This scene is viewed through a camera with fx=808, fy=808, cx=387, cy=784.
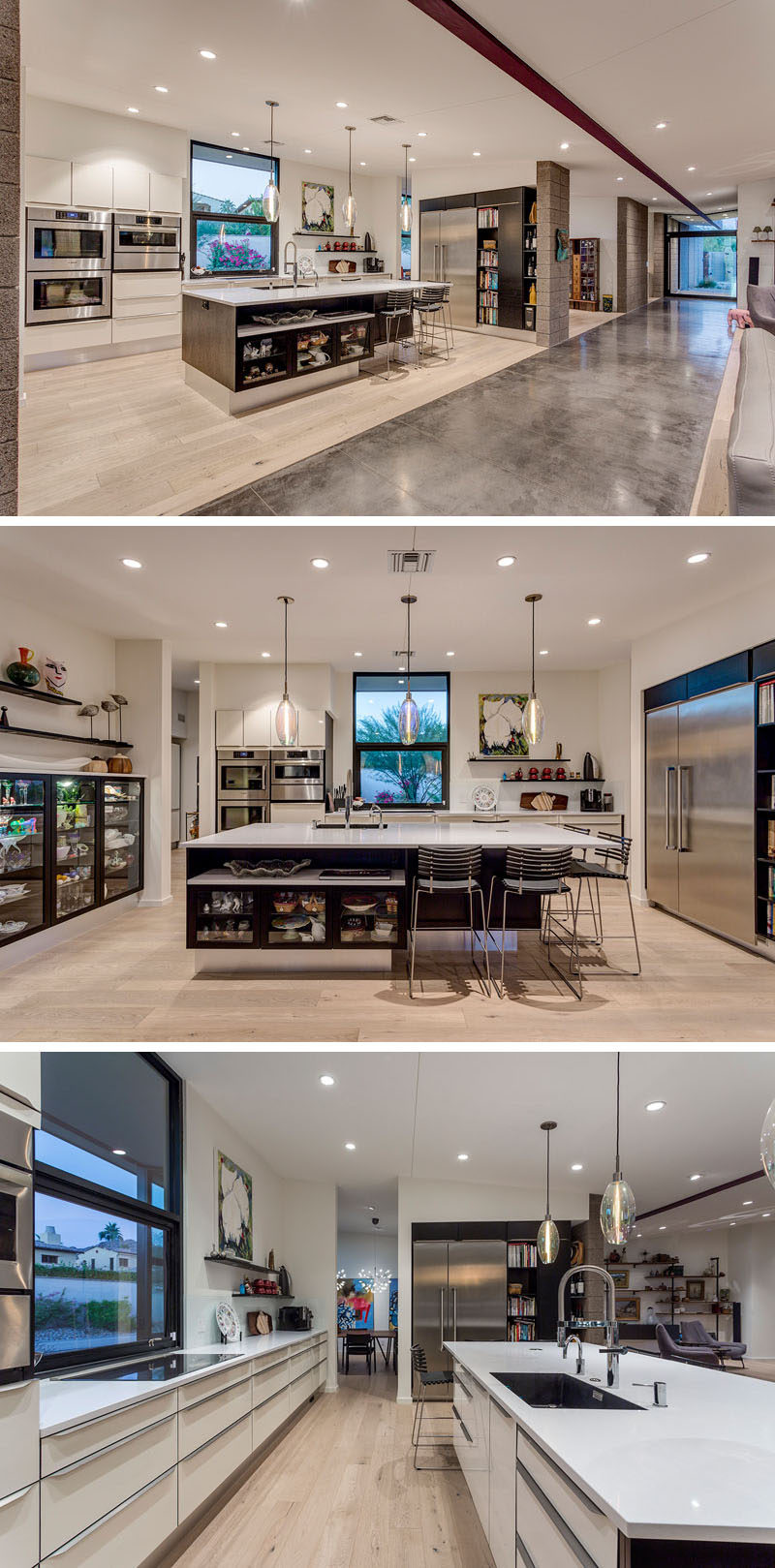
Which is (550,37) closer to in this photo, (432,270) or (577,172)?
(577,172)

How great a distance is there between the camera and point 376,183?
133 cm

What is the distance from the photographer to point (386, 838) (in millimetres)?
4395

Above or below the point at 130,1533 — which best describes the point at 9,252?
above

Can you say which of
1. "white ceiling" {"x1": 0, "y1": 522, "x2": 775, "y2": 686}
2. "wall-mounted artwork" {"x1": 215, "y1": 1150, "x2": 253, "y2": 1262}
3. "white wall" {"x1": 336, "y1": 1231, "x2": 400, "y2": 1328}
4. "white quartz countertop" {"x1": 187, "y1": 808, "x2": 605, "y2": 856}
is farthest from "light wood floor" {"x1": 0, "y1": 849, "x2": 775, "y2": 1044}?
"white wall" {"x1": 336, "y1": 1231, "x2": 400, "y2": 1328}

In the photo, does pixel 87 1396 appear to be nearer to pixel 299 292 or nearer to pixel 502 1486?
pixel 502 1486

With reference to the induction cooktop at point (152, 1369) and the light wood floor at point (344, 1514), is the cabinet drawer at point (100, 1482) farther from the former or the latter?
the light wood floor at point (344, 1514)

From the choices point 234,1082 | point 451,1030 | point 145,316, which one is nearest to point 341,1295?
point 234,1082

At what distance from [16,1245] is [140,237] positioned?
9.55 ft

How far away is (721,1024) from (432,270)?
2.79 meters

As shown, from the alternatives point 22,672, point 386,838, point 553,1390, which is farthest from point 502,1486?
point 22,672

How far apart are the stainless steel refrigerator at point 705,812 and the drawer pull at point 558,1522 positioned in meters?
2.73

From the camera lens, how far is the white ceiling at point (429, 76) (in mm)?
1204

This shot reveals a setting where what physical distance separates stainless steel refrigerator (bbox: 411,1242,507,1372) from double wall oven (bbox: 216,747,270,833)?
482 cm

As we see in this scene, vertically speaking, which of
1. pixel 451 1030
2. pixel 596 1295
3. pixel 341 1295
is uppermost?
pixel 451 1030
